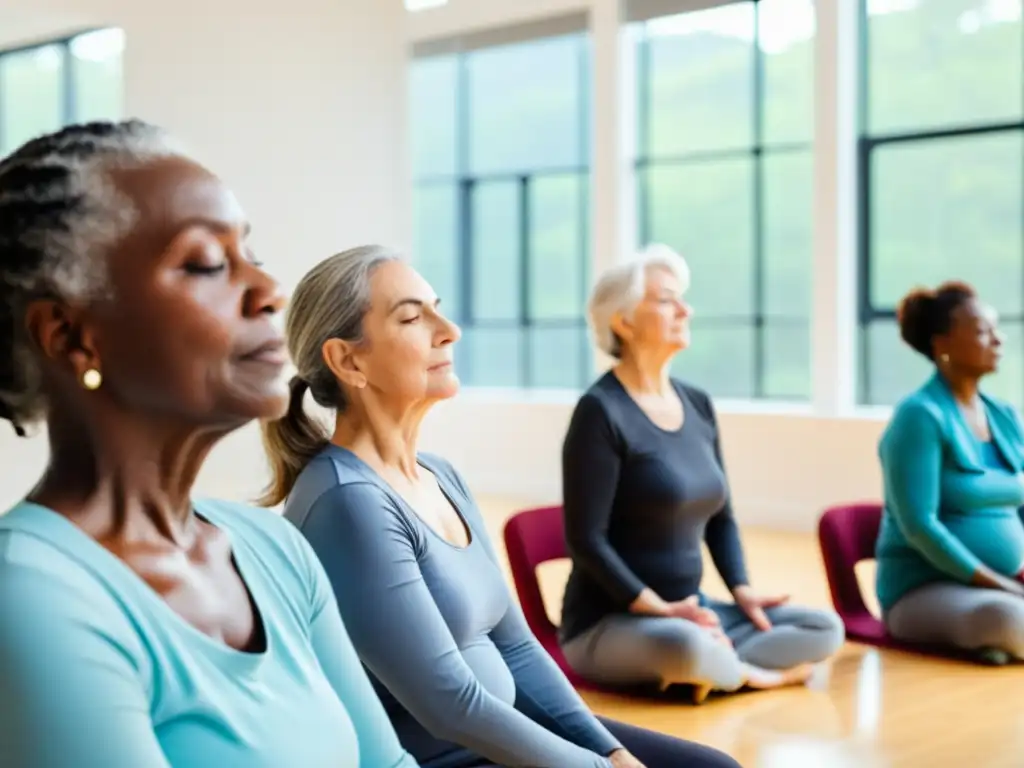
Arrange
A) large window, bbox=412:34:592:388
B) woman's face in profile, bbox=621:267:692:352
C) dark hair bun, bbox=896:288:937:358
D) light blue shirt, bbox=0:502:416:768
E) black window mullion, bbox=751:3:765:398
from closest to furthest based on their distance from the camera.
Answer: light blue shirt, bbox=0:502:416:768 < woman's face in profile, bbox=621:267:692:352 < dark hair bun, bbox=896:288:937:358 < black window mullion, bbox=751:3:765:398 < large window, bbox=412:34:592:388

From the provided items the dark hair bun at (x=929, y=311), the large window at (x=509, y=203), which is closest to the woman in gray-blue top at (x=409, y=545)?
the dark hair bun at (x=929, y=311)

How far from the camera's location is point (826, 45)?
8.68 meters

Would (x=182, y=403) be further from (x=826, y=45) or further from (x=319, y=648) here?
(x=826, y=45)

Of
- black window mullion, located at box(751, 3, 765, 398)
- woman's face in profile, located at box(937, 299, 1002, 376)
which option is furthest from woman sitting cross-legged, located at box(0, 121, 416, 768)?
black window mullion, located at box(751, 3, 765, 398)

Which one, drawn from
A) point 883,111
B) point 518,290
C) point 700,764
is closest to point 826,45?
point 883,111

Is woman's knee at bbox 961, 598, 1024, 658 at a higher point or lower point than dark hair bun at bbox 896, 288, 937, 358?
lower

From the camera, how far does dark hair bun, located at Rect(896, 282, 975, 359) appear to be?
5.04 m

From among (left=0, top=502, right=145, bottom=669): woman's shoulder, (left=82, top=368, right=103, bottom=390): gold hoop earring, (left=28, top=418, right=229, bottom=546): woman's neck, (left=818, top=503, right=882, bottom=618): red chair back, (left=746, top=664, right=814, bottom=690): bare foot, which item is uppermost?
(left=82, top=368, right=103, bottom=390): gold hoop earring

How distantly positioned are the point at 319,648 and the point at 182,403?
1.02 feet

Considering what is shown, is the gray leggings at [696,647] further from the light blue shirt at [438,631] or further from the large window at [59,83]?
the large window at [59,83]

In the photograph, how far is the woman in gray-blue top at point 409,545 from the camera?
82.7 inches

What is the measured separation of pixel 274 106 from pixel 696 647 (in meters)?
6.71

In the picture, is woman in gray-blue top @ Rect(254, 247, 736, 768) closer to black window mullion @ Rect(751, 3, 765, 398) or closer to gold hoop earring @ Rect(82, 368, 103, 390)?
gold hoop earring @ Rect(82, 368, 103, 390)

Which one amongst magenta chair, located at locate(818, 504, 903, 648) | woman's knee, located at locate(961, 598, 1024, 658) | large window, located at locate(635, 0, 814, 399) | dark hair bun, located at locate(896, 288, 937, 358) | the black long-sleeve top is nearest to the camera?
the black long-sleeve top
